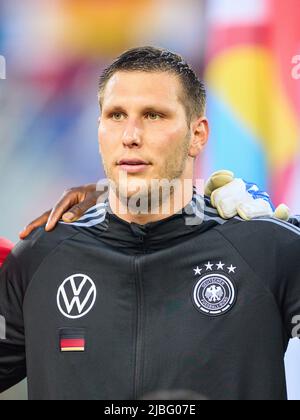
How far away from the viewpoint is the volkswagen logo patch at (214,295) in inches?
57.8

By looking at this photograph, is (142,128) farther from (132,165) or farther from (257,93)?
(257,93)

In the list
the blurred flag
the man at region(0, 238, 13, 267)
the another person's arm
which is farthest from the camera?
the blurred flag

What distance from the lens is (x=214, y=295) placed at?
58.2 inches

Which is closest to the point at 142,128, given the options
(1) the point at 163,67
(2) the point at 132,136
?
(2) the point at 132,136

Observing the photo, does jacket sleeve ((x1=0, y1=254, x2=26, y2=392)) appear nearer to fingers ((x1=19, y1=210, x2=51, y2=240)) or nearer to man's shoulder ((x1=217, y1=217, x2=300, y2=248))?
fingers ((x1=19, y1=210, x2=51, y2=240))

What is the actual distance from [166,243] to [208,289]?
0.46 ft

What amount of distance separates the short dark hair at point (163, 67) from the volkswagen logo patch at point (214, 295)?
364mm

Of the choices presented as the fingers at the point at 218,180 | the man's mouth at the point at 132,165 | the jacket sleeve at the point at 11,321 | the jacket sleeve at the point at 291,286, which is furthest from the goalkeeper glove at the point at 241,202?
the jacket sleeve at the point at 11,321

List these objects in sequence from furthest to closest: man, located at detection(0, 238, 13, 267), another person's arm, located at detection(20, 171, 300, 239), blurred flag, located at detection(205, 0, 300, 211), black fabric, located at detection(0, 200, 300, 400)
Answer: blurred flag, located at detection(205, 0, 300, 211) → man, located at detection(0, 238, 13, 267) → another person's arm, located at detection(20, 171, 300, 239) → black fabric, located at detection(0, 200, 300, 400)

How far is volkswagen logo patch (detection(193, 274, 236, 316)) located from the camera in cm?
147

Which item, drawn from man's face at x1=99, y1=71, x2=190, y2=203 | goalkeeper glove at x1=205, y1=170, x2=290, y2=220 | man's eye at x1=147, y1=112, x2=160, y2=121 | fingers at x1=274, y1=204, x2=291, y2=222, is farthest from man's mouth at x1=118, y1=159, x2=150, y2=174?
fingers at x1=274, y1=204, x2=291, y2=222

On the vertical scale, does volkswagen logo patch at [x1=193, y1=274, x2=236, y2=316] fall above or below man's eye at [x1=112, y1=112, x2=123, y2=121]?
below

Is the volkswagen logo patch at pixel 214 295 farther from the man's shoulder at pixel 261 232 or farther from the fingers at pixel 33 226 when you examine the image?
the fingers at pixel 33 226

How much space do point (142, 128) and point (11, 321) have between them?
1.79 feet
